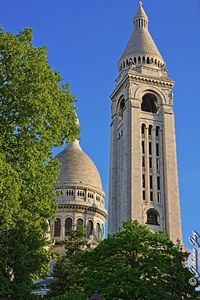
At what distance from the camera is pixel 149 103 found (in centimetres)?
7238

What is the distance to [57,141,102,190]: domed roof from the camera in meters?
82.4

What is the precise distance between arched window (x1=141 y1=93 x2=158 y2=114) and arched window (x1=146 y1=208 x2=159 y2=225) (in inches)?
601

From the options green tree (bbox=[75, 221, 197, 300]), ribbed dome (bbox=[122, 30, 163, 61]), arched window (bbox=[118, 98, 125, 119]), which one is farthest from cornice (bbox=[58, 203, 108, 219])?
green tree (bbox=[75, 221, 197, 300])

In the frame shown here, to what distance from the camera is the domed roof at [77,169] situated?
82.4 metres

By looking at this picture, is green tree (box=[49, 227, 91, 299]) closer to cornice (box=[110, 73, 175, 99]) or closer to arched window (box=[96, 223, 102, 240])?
cornice (box=[110, 73, 175, 99])

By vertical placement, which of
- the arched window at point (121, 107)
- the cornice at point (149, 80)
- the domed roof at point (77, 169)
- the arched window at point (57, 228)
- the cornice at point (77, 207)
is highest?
the cornice at point (149, 80)

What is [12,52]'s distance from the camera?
2520 centimetres

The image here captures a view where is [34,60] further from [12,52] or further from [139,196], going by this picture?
[139,196]

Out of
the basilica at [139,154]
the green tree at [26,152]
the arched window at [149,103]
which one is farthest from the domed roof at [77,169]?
the green tree at [26,152]

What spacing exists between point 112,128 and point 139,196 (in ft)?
46.3

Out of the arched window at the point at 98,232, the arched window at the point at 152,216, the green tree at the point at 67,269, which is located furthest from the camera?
the arched window at the point at 98,232

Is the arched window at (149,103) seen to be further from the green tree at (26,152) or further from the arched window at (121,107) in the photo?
the green tree at (26,152)

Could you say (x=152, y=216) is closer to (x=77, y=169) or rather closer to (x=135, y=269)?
(x=77, y=169)

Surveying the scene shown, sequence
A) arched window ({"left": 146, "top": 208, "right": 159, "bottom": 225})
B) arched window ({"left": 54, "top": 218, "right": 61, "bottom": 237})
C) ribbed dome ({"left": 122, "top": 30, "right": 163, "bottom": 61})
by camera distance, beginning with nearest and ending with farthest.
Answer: arched window ({"left": 146, "top": 208, "right": 159, "bottom": 225}) → ribbed dome ({"left": 122, "top": 30, "right": 163, "bottom": 61}) → arched window ({"left": 54, "top": 218, "right": 61, "bottom": 237})
